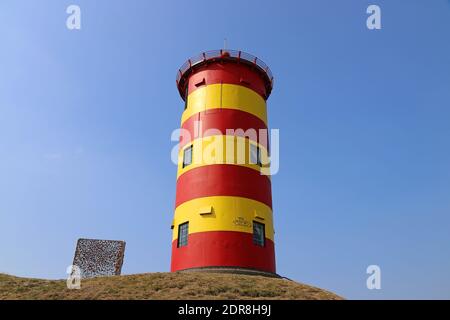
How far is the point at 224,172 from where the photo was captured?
79.2 ft

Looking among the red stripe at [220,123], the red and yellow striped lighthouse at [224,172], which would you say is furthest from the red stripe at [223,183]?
the red stripe at [220,123]

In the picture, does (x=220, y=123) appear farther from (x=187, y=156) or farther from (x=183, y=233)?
(x=183, y=233)

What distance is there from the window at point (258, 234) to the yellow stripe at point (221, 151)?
11.7ft

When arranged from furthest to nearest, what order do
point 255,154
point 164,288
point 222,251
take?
point 255,154
point 222,251
point 164,288

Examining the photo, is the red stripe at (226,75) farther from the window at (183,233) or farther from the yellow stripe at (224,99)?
the window at (183,233)

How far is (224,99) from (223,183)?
586 centimetres

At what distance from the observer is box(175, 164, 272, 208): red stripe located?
23.8 m

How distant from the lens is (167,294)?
15.8 m

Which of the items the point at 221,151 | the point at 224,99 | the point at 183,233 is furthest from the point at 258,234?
the point at 224,99

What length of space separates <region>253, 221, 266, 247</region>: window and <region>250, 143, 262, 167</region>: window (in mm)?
3977

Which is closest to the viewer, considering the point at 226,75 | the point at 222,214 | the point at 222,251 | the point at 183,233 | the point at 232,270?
the point at 232,270
